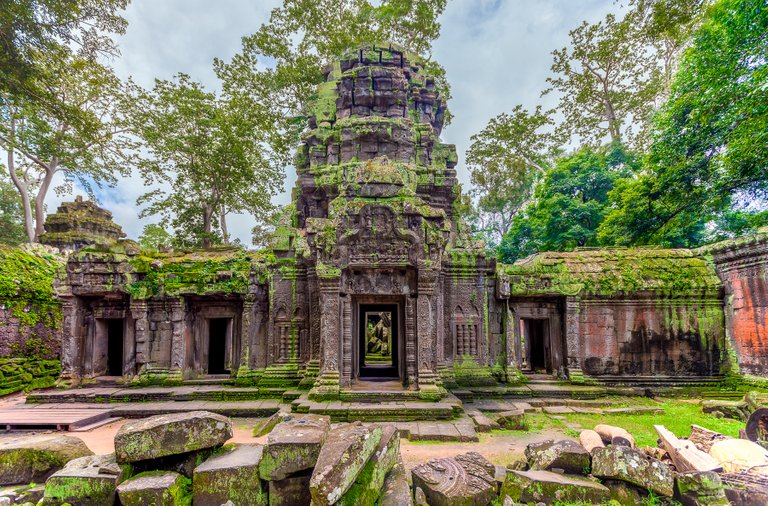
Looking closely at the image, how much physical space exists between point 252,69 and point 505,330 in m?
18.8

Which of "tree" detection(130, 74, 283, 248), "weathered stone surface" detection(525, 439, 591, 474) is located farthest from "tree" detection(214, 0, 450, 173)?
"weathered stone surface" detection(525, 439, 591, 474)

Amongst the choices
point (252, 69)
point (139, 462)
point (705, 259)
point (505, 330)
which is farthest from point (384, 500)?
point (252, 69)

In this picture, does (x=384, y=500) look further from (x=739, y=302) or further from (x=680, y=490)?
(x=739, y=302)

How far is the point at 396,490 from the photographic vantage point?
413 cm

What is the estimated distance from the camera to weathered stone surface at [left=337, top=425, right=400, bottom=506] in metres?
3.78

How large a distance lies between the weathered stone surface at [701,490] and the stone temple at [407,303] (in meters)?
4.90

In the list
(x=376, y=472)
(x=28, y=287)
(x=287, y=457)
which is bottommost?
(x=376, y=472)

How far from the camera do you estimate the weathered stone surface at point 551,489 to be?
418cm

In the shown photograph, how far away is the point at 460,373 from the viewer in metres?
9.66

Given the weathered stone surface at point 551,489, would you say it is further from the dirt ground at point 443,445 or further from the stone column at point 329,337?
the stone column at point 329,337

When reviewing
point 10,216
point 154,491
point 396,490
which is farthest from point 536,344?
point 10,216

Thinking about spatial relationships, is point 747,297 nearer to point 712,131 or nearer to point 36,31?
point 712,131

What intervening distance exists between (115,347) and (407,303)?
30.3 ft

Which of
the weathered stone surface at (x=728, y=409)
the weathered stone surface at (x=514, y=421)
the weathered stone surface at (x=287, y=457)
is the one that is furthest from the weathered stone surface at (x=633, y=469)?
the weathered stone surface at (x=728, y=409)
